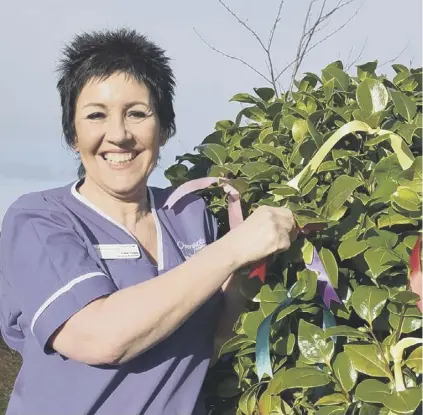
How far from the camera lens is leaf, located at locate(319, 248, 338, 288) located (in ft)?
5.47

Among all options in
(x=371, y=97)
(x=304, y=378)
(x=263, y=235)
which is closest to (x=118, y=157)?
(x=263, y=235)

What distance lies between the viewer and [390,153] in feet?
5.74

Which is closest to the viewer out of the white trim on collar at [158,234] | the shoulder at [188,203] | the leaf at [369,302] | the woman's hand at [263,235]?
the leaf at [369,302]

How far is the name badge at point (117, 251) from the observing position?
205 centimetres

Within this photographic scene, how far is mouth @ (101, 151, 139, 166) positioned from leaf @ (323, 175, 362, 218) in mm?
729

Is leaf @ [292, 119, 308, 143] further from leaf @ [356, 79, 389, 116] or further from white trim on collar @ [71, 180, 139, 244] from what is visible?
white trim on collar @ [71, 180, 139, 244]

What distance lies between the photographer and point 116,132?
2160 mm

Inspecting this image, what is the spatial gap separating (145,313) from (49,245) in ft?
1.08

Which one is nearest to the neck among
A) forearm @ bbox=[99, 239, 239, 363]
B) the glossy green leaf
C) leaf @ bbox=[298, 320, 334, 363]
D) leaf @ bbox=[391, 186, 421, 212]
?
forearm @ bbox=[99, 239, 239, 363]

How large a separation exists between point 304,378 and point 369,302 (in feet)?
0.72

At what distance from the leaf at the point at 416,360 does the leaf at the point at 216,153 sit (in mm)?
887

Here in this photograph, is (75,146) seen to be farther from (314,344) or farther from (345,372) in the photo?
(345,372)

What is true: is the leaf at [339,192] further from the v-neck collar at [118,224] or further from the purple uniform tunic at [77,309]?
the v-neck collar at [118,224]

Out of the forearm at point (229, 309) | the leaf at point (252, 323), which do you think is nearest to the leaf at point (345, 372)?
the leaf at point (252, 323)
